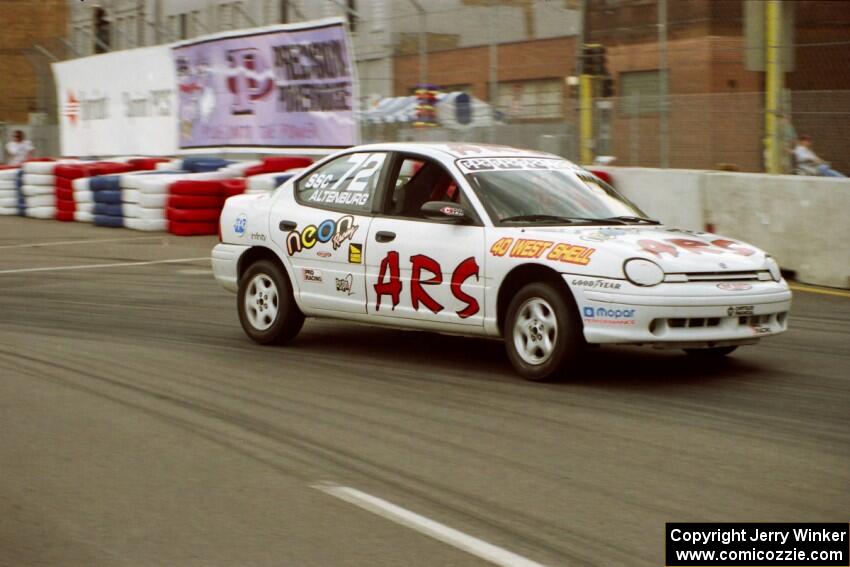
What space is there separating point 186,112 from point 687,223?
18.4 meters

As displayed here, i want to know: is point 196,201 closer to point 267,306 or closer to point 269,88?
point 269,88

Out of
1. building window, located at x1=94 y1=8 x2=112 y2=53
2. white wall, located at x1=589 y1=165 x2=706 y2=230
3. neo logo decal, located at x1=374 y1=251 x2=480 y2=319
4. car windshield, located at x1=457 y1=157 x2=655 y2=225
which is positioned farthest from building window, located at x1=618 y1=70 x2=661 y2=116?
building window, located at x1=94 y1=8 x2=112 y2=53

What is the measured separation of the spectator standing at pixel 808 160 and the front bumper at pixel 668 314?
8.47m

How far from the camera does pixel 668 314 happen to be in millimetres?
7891

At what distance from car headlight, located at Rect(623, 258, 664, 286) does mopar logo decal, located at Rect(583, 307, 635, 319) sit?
0.18 m

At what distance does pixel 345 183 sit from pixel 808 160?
8260mm

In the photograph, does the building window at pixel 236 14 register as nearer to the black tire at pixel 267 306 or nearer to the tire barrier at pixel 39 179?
the tire barrier at pixel 39 179

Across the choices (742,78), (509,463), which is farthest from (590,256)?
(742,78)

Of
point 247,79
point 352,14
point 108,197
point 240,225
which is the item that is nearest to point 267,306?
point 240,225

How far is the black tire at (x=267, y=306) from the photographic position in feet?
32.7

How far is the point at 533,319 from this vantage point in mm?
8305

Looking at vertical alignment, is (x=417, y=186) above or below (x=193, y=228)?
above

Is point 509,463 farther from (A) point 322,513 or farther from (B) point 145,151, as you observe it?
(B) point 145,151

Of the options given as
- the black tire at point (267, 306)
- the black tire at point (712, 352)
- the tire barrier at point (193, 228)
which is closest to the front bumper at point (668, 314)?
the black tire at point (712, 352)
